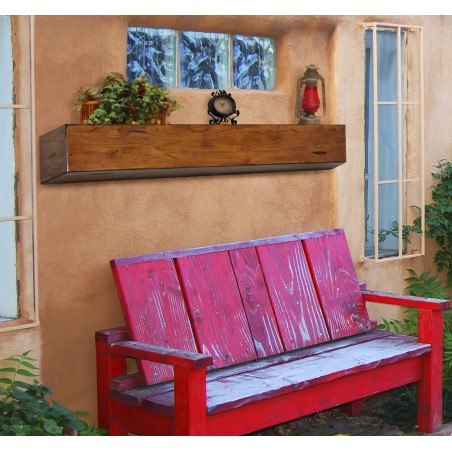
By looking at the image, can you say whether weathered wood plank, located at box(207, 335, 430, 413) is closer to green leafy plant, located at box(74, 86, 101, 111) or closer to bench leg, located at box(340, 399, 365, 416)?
bench leg, located at box(340, 399, 365, 416)

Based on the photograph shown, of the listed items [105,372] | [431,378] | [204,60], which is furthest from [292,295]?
[204,60]

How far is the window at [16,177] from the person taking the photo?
14.6ft

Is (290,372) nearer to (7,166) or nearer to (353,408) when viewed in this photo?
(353,408)

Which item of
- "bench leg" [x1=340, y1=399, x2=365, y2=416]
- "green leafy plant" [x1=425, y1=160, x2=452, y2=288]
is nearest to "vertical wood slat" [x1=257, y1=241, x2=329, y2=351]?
"bench leg" [x1=340, y1=399, x2=365, y2=416]

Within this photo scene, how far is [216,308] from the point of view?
479 cm

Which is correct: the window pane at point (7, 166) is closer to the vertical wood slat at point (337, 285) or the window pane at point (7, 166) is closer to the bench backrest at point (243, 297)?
the bench backrest at point (243, 297)

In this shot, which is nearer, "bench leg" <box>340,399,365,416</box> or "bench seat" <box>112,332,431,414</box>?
"bench seat" <box>112,332,431,414</box>

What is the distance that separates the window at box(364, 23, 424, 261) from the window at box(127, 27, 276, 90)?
92cm

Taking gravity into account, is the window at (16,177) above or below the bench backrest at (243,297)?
above

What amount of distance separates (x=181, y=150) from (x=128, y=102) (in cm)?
36

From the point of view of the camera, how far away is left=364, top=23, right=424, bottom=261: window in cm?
620

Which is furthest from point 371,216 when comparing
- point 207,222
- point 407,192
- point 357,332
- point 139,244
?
point 139,244

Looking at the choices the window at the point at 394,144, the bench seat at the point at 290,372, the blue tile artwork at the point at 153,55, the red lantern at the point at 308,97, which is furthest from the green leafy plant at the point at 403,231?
the blue tile artwork at the point at 153,55

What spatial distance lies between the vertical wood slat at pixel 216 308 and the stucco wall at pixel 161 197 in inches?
12.7
